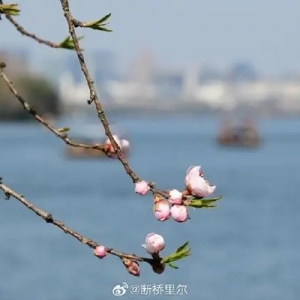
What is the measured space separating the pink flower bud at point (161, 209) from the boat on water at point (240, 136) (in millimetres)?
65685

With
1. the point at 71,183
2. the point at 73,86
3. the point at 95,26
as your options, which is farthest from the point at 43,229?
the point at 73,86

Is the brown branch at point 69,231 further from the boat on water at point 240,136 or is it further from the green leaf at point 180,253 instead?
the boat on water at point 240,136

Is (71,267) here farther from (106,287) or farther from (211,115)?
(211,115)

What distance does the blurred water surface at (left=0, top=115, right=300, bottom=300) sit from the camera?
1725cm

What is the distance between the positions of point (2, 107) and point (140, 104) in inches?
2123

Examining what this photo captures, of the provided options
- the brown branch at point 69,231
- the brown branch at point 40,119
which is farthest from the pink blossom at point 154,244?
the brown branch at point 40,119

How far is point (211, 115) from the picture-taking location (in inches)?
5906

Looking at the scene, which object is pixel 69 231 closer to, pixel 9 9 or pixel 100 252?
pixel 100 252

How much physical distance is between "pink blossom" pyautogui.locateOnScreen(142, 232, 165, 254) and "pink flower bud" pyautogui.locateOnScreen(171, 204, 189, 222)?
1.5 inches

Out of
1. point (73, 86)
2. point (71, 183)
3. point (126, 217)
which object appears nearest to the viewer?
point (126, 217)

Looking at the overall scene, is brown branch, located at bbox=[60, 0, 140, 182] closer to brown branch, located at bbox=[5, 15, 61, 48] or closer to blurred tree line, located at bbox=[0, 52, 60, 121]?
brown branch, located at bbox=[5, 15, 61, 48]

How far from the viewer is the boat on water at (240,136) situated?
6775 centimetres

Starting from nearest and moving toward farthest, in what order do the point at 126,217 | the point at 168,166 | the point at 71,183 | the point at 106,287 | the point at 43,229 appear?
the point at 106,287, the point at 43,229, the point at 126,217, the point at 71,183, the point at 168,166

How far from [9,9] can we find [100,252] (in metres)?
0.34
